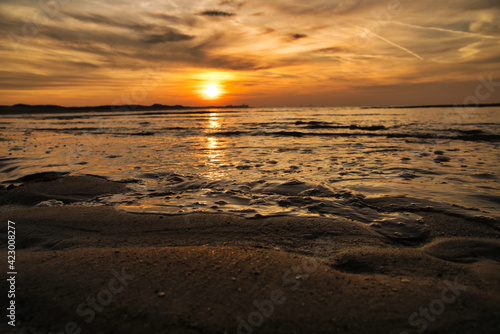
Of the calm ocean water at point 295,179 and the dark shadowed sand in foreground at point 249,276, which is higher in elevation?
the calm ocean water at point 295,179

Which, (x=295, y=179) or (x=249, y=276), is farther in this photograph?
(x=295, y=179)

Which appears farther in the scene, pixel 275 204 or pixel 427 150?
pixel 427 150

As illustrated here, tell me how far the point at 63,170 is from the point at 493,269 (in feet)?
25.4

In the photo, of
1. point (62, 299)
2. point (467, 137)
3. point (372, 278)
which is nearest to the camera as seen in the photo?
point (62, 299)

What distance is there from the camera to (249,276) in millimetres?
2234

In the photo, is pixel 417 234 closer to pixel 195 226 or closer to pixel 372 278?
pixel 372 278

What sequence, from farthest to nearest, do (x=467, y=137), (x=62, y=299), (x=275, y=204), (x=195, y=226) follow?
(x=467, y=137) < (x=275, y=204) < (x=195, y=226) < (x=62, y=299)

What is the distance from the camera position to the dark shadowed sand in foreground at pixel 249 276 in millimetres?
1765

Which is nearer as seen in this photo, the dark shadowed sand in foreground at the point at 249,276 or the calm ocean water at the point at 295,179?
the dark shadowed sand in foreground at the point at 249,276

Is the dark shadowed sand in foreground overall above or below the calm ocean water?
below

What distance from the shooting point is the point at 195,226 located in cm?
332

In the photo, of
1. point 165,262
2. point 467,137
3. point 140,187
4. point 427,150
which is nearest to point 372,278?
point 165,262

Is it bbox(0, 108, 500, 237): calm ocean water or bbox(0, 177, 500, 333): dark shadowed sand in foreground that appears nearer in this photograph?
bbox(0, 177, 500, 333): dark shadowed sand in foreground

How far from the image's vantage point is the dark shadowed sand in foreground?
69.5 inches
